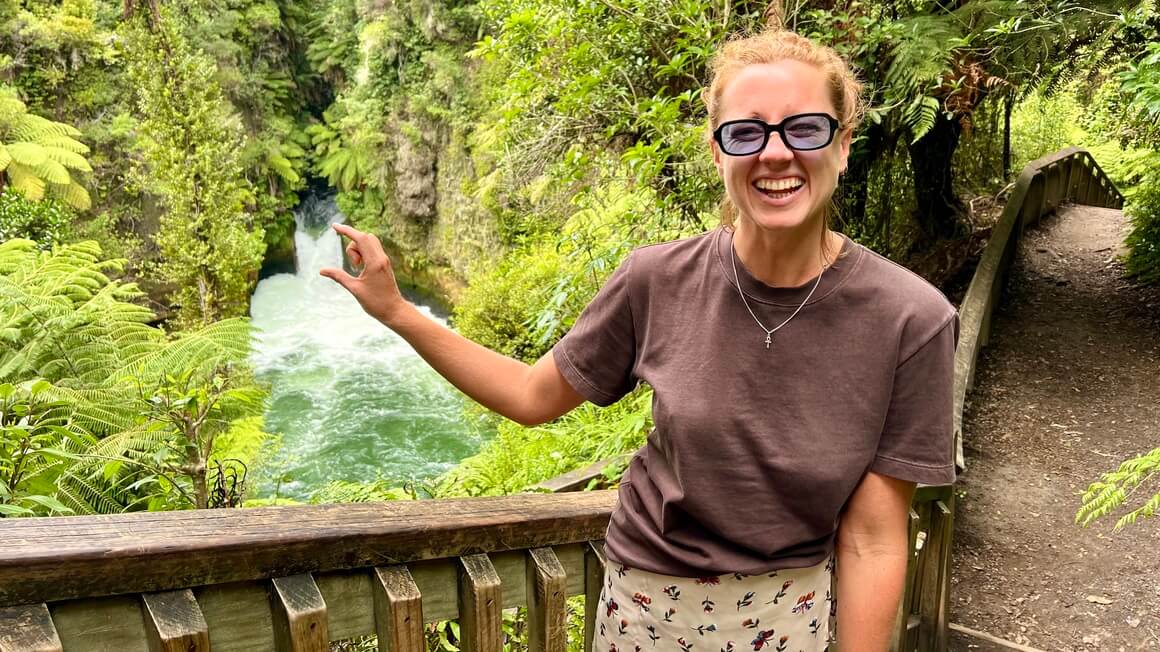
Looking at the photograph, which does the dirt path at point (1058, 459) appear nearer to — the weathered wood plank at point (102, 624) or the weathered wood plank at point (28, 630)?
the weathered wood plank at point (102, 624)

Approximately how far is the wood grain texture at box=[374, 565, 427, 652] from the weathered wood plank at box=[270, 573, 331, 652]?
0.35 ft

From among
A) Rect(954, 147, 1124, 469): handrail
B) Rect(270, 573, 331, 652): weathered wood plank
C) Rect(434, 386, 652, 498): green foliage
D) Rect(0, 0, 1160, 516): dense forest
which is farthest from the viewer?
Rect(434, 386, 652, 498): green foliage

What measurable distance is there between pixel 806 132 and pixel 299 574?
3.26ft

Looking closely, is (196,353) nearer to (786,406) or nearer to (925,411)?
(786,406)

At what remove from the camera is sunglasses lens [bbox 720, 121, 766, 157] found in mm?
1272

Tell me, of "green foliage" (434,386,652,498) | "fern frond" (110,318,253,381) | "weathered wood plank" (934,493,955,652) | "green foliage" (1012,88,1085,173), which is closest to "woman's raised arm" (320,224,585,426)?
"weathered wood plank" (934,493,955,652)

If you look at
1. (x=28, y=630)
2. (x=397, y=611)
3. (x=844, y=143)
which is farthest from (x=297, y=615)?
(x=844, y=143)

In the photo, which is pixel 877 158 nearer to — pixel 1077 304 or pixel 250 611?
pixel 1077 304

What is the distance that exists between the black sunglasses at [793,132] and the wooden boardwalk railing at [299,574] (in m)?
0.72

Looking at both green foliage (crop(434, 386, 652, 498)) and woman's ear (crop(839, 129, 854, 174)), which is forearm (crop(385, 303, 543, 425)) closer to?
woman's ear (crop(839, 129, 854, 174))

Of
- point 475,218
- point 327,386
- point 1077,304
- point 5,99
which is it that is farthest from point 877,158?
point 5,99

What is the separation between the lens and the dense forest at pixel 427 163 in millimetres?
3902

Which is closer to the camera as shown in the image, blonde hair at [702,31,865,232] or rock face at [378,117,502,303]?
blonde hair at [702,31,865,232]

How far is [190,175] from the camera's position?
14102 millimetres
